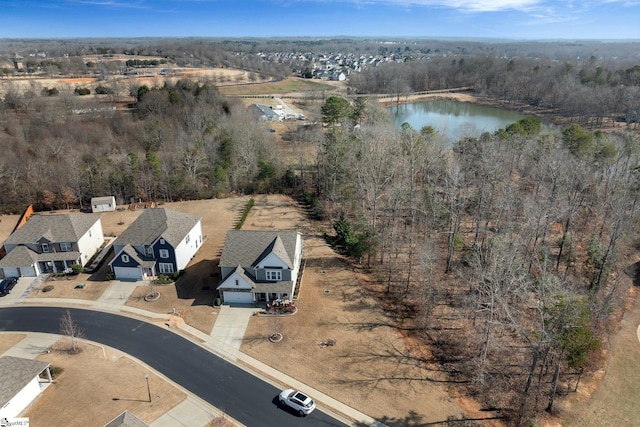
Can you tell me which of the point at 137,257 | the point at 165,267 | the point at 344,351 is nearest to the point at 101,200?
the point at 137,257

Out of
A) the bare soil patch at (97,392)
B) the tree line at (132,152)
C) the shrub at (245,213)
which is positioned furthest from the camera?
the tree line at (132,152)

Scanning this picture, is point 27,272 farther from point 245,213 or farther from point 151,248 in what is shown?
point 245,213

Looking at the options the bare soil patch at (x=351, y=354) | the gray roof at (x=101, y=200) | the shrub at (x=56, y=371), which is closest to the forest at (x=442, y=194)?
the bare soil patch at (x=351, y=354)

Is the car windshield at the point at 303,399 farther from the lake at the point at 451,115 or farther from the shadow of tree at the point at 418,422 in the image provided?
the lake at the point at 451,115

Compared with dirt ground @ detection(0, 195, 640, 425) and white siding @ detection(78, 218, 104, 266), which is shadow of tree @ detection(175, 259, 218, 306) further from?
white siding @ detection(78, 218, 104, 266)

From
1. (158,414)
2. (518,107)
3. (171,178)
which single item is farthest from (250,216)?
(518,107)

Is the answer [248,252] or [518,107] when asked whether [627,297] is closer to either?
[248,252]
